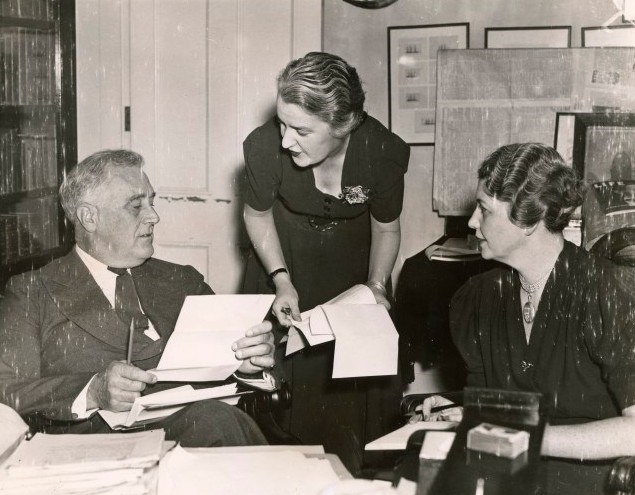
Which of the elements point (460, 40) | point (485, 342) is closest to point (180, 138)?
point (460, 40)

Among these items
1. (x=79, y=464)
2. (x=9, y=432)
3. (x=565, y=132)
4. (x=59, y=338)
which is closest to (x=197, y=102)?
(x=565, y=132)

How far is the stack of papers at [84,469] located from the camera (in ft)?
3.75

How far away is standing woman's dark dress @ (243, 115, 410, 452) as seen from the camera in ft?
8.00

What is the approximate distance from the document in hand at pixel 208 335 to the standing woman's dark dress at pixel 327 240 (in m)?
0.77

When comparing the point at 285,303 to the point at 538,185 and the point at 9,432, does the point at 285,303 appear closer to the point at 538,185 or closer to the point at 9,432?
the point at 538,185

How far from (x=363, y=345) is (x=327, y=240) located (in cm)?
77

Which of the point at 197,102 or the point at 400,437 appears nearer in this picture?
the point at 400,437

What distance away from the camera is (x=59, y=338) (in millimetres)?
1943

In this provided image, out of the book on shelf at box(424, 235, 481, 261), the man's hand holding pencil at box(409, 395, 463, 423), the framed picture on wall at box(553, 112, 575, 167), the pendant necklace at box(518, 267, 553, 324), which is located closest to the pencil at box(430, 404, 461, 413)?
the man's hand holding pencil at box(409, 395, 463, 423)

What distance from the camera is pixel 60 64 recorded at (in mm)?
3725

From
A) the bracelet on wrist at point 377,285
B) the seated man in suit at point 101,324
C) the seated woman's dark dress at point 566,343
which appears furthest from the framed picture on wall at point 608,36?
the seated man in suit at point 101,324

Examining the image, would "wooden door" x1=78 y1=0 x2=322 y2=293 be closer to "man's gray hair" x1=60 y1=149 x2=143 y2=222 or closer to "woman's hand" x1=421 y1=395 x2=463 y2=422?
"man's gray hair" x1=60 y1=149 x2=143 y2=222

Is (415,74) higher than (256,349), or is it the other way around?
(415,74)

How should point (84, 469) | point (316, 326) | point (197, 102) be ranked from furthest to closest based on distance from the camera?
point (197, 102) → point (316, 326) → point (84, 469)
